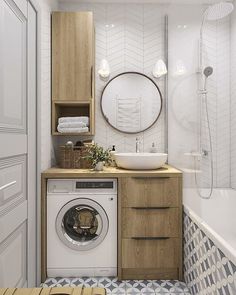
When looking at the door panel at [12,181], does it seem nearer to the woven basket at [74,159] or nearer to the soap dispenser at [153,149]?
the woven basket at [74,159]

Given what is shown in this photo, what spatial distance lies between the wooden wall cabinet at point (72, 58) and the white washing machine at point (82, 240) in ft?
2.15

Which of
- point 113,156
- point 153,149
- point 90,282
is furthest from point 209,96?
point 90,282

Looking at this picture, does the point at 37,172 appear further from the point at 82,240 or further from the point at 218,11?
the point at 218,11

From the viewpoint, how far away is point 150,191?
235cm

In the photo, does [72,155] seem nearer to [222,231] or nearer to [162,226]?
[162,226]

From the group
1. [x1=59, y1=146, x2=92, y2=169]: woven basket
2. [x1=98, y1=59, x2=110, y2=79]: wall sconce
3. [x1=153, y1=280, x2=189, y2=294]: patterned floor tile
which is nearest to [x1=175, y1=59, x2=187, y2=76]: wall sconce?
[x1=98, y1=59, x2=110, y2=79]: wall sconce

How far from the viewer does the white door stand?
1.62 meters

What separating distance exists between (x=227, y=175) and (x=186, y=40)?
122 centimetres

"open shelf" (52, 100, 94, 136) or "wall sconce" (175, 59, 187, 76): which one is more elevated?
"wall sconce" (175, 59, 187, 76)

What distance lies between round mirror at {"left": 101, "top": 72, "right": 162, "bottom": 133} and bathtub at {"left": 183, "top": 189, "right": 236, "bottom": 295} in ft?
3.31

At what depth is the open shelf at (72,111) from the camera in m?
2.70

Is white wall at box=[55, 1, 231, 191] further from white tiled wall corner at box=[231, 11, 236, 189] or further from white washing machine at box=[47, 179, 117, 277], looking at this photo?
white washing machine at box=[47, 179, 117, 277]

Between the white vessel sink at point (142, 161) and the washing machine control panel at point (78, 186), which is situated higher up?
the white vessel sink at point (142, 161)

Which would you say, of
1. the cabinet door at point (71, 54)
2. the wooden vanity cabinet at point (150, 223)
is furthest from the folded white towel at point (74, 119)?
the wooden vanity cabinet at point (150, 223)
